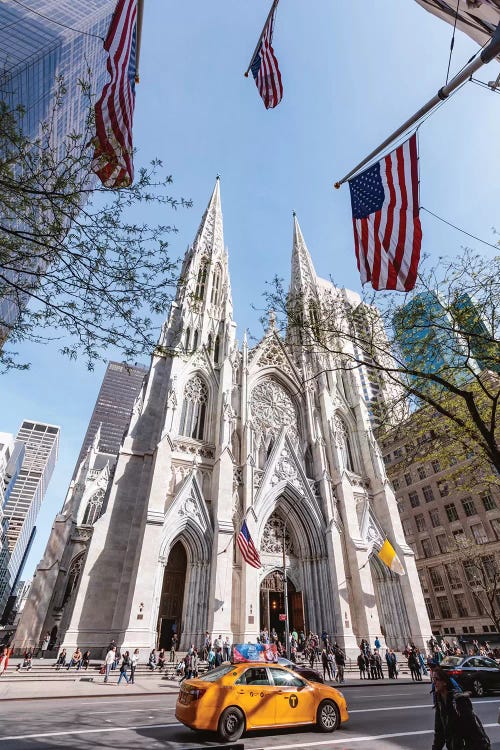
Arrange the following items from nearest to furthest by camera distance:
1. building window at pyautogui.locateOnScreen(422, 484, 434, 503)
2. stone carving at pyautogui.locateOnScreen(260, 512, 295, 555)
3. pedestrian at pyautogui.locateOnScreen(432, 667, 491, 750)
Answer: pedestrian at pyautogui.locateOnScreen(432, 667, 491, 750) < stone carving at pyautogui.locateOnScreen(260, 512, 295, 555) < building window at pyautogui.locateOnScreen(422, 484, 434, 503)

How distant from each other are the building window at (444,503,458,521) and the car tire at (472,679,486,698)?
27.5 m

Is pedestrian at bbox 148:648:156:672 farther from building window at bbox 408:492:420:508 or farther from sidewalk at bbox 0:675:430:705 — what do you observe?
building window at bbox 408:492:420:508

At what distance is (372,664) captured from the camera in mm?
16484

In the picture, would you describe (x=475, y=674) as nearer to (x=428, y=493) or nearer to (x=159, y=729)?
(x=159, y=729)

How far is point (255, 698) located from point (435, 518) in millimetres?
37508

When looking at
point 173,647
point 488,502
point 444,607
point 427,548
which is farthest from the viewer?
point 427,548

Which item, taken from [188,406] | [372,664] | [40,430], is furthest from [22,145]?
[40,430]

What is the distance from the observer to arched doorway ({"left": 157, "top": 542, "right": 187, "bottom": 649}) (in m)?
19.0

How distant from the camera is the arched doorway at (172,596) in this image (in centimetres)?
1905

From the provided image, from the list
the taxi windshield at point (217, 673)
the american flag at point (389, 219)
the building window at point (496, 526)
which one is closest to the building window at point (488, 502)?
the building window at point (496, 526)

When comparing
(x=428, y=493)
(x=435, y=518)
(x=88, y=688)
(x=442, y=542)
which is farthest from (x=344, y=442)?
(x=88, y=688)

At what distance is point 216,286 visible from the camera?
115 feet

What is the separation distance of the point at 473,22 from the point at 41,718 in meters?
18.2

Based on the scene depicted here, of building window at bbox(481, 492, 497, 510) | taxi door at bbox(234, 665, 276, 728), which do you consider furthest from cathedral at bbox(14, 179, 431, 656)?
building window at bbox(481, 492, 497, 510)
